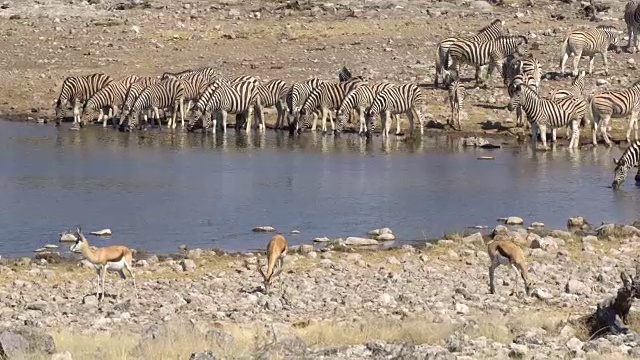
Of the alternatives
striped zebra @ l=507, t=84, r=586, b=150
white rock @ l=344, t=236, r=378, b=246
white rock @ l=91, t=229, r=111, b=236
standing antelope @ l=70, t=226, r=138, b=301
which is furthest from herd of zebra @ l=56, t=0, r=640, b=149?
standing antelope @ l=70, t=226, r=138, b=301

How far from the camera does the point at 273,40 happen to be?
3469 centimetres

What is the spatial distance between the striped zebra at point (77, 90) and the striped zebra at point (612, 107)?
10.3m

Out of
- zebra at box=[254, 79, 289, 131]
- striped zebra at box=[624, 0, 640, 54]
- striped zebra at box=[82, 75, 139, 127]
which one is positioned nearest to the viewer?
zebra at box=[254, 79, 289, 131]

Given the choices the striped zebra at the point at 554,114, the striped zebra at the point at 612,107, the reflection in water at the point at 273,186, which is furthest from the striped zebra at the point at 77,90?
the striped zebra at the point at 612,107

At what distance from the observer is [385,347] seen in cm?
960

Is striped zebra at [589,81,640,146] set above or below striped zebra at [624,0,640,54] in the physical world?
below

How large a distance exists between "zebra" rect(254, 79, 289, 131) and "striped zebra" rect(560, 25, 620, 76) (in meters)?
6.30

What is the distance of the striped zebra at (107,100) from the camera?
2872 centimetres

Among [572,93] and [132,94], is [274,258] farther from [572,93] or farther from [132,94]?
[132,94]

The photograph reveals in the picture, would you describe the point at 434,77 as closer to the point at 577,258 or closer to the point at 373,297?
the point at 577,258

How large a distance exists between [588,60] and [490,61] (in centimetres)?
360

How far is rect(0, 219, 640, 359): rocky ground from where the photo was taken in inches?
385

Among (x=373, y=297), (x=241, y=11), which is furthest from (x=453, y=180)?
(x=241, y=11)

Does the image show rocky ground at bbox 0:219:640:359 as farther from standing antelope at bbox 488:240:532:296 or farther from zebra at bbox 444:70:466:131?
zebra at bbox 444:70:466:131
